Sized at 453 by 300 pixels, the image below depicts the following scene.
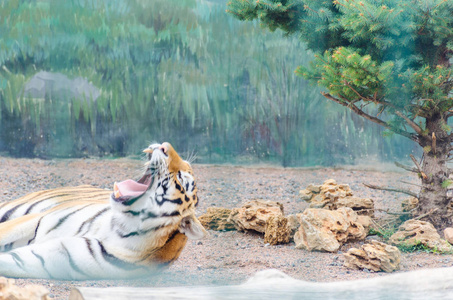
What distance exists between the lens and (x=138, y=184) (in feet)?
6.42

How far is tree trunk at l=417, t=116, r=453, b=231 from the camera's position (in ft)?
8.93

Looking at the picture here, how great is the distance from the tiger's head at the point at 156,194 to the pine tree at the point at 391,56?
0.90 metres

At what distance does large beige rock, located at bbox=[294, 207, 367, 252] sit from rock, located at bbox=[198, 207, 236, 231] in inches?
18.4

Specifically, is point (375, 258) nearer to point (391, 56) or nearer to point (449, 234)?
point (449, 234)

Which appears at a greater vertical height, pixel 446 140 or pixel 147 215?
pixel 446 140

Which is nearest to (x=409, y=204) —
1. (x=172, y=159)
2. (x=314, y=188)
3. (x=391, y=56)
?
(x=314, y=188)

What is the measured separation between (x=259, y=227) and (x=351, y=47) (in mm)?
1155

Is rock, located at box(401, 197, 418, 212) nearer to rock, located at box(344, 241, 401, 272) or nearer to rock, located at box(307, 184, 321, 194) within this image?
rock, located at box(307, 184, 321, 194)

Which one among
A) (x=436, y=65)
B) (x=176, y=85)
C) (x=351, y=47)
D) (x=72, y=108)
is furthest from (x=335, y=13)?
(x=72, y=108)

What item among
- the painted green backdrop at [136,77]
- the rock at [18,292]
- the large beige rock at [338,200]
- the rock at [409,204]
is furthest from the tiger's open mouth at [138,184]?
the rock at [409,204]

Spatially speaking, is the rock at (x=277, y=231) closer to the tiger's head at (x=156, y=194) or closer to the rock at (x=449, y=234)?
the tiger's head at (x=156, y=194)

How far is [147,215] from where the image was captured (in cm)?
194

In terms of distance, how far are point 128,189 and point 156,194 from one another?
13 centimetres

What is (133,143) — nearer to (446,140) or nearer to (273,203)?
(273,203)
